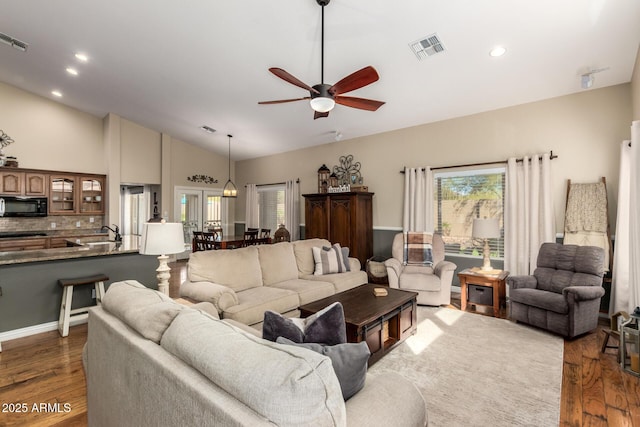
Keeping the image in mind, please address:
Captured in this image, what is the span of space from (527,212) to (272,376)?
471 centimetres

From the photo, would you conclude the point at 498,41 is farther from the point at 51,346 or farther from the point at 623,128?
the point at 51,346

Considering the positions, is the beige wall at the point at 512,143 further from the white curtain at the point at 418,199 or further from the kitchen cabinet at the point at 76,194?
the kitchen cabinet at the point at 76,194

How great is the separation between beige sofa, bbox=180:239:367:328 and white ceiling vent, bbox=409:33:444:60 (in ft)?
9.40

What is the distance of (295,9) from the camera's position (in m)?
3.04

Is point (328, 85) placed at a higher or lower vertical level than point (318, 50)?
lower

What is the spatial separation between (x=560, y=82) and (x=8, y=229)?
948 centimetres

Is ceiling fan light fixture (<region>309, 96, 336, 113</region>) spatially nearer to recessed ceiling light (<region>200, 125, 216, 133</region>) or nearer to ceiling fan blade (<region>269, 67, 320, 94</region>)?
ceiling fan blade (<region>269, 67, 320, 94</region>)

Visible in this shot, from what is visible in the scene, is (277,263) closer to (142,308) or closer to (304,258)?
(304,258)

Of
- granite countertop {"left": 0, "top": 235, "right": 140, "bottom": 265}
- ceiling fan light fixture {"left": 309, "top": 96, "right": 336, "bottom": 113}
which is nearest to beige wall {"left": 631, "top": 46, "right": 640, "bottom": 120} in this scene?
ceiling fan light fixture {"left": 309, "top": 96, "right": 336, "bottom": 113}

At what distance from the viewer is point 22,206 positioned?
234 inches

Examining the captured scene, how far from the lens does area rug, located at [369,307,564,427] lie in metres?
2.12

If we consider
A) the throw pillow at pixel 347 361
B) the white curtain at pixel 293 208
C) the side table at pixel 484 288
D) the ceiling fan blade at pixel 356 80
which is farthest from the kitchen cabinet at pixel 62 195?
the side table at pixel 484 288

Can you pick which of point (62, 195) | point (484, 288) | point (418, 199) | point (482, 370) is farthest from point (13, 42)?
point (484, 288)

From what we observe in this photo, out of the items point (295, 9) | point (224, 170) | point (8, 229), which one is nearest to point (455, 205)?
point (295, 9)
